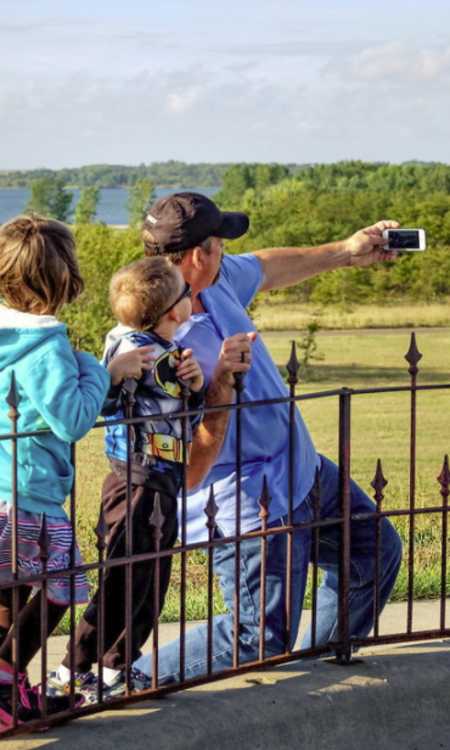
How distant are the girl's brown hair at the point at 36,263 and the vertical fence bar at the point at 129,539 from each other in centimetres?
31

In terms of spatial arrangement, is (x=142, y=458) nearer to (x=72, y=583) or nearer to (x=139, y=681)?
(x=72, y=583)

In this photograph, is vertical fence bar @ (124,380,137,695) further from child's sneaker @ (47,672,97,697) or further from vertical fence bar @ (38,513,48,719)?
vertical fence bar @ (38,513,48,719)

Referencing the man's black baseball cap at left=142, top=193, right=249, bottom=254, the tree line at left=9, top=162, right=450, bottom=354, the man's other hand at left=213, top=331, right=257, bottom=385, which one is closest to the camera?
the man's other hand at left=213, top=331, right=257, bottom=385

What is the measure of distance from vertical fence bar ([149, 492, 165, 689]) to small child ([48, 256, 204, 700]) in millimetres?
22

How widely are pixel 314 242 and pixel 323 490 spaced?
35161 mm

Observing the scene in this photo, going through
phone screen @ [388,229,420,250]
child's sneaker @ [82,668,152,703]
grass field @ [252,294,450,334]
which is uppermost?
grass field @ [252,294,450,334]

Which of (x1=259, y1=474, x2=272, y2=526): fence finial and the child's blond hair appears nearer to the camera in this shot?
the child's blond hair

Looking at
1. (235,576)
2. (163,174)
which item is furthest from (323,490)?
(163,174)

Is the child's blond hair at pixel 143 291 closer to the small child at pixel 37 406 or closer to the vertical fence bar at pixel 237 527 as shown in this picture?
the small child at pixel 37 406

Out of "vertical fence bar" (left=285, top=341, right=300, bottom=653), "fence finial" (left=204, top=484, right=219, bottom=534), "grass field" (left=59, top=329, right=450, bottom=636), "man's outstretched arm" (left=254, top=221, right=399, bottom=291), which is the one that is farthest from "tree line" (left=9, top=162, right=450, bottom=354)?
"fence finial" (left=204, top=484, right=219, bottom=534)

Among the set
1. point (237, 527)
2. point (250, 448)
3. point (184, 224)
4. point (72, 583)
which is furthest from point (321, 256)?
point (72, 583)

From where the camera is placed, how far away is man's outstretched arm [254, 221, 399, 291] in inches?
197

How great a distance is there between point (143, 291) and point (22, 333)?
405 mm

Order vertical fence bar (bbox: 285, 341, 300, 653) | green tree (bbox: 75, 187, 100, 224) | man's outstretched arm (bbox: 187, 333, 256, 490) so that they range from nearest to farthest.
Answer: man's outstretched arm (bbox: 187, 333, 256, 490) < vertical fence bar (bbox: 285, 341, 300, 653) < green tree (bbox: 75, 187, 100, 224)
